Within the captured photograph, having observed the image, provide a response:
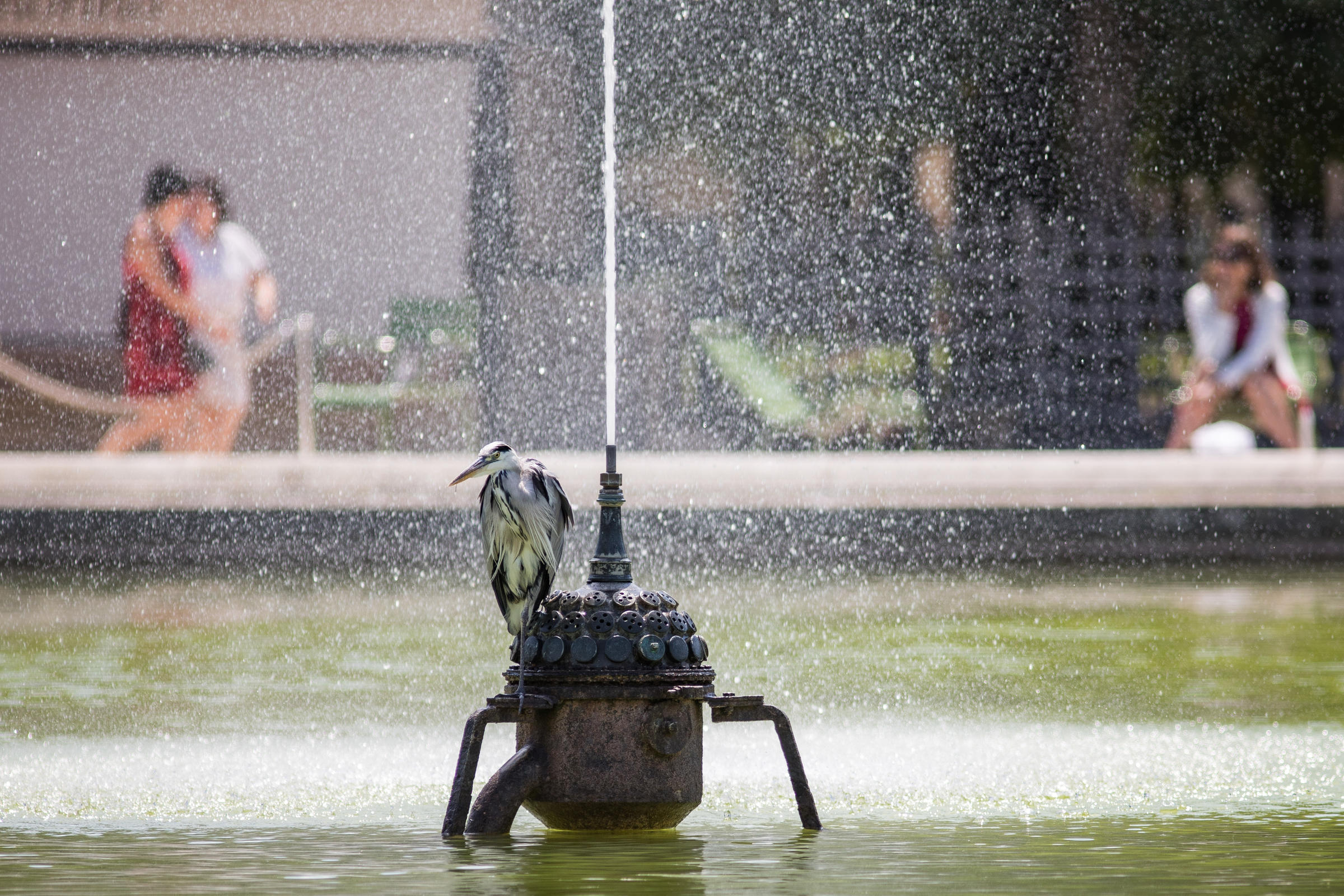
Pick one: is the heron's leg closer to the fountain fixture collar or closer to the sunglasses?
the fountain fixture collar

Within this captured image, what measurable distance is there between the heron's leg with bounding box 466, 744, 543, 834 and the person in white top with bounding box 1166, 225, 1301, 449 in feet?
25.6

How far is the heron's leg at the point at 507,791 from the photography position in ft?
11.7

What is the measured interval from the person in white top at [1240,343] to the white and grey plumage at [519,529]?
7.67 metres

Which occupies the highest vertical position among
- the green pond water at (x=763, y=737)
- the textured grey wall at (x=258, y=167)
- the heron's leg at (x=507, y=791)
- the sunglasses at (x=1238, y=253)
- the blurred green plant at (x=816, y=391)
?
→ the textured grey wall at (x=258, y=167)

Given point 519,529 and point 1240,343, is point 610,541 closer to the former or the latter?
point 519,529

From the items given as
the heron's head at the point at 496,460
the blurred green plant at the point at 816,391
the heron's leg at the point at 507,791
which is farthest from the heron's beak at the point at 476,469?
the blurred green plant at the point at 816,391

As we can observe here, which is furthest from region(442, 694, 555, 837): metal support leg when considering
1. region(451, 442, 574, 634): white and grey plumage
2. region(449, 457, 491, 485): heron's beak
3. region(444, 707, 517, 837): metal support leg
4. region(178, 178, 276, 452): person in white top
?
region(178, 178, 276, 452): person in white top

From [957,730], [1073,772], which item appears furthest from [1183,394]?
[1073,772]

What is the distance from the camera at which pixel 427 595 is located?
8.91m

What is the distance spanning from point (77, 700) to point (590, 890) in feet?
10.7

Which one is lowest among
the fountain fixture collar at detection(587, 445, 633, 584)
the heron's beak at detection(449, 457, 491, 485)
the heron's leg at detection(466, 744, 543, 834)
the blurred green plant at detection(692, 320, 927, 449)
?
the heron's leg at detection(466, 744, 543, 834)

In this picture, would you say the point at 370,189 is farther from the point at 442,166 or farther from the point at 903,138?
the point at 903,138

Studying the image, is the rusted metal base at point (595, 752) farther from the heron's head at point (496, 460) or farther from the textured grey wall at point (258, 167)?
the textured grey wall at point (258, 167)

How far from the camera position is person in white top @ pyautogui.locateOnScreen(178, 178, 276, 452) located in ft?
33.3
